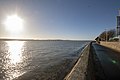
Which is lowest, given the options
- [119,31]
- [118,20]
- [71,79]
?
[71,79]

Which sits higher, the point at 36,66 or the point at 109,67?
the point at 109,67

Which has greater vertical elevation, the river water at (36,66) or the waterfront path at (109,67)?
the waterfront path at (109,67)

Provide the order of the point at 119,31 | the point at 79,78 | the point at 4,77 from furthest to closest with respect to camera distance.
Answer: the point at 119,31 → the point at 4,77 → the point at 79,78

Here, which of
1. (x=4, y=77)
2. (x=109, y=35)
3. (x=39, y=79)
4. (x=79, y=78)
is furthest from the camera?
(x=109, y=35)

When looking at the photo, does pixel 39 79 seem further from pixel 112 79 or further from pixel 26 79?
pixel 112 79

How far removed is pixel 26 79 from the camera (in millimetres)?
17219

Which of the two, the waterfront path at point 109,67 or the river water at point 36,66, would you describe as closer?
the waterfront path at point 109,67

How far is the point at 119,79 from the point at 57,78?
19.5ft

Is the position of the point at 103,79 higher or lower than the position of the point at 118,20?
lower

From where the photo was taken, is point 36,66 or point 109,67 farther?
point 36,66

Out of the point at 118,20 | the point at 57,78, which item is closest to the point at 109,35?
the point at 118,20

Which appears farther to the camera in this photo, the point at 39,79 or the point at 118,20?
the point at 118,20

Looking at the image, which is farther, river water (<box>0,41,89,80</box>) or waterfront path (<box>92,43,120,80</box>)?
river water (<box>0,41,89,80</box>)

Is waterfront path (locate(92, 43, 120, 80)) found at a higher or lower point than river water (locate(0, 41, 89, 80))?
higher
